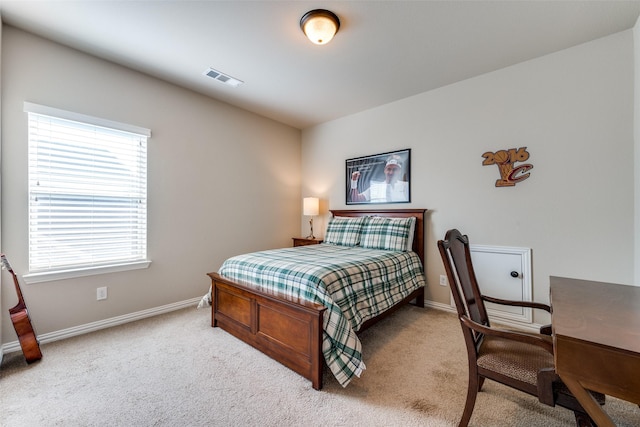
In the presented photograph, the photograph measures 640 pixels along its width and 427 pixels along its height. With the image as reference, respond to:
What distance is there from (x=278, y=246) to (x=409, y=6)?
3.37 m

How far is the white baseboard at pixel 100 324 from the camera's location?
2.13m

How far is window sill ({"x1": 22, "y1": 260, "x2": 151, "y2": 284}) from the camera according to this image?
7.20 feet

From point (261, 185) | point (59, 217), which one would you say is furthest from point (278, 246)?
point (59, 217)

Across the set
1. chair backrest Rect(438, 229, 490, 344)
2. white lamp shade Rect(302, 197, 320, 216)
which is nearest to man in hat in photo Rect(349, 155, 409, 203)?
white lamp shade Rect(302, 197, 320, 216)

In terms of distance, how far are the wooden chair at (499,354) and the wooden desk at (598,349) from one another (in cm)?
20

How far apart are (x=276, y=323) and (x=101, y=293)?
1.87 metres

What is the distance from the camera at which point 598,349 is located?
73 centimetres

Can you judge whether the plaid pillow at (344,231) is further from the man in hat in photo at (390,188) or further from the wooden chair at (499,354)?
the wooden chair at (499,354)

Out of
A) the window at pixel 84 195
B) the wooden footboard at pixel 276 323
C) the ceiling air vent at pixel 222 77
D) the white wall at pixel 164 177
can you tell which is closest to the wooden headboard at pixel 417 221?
the white wall at pixel 164 177

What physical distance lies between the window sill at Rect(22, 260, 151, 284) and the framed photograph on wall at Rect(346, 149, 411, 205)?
8.97 feet

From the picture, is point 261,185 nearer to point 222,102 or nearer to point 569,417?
point 222,102

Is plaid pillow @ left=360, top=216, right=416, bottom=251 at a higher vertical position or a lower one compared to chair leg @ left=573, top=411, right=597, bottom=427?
higher

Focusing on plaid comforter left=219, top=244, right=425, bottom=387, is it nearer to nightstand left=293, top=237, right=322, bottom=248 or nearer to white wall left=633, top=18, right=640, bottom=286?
nightstand left=293, top=237, right=322, bottom=248

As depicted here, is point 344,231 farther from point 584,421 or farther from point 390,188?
point 584,421
